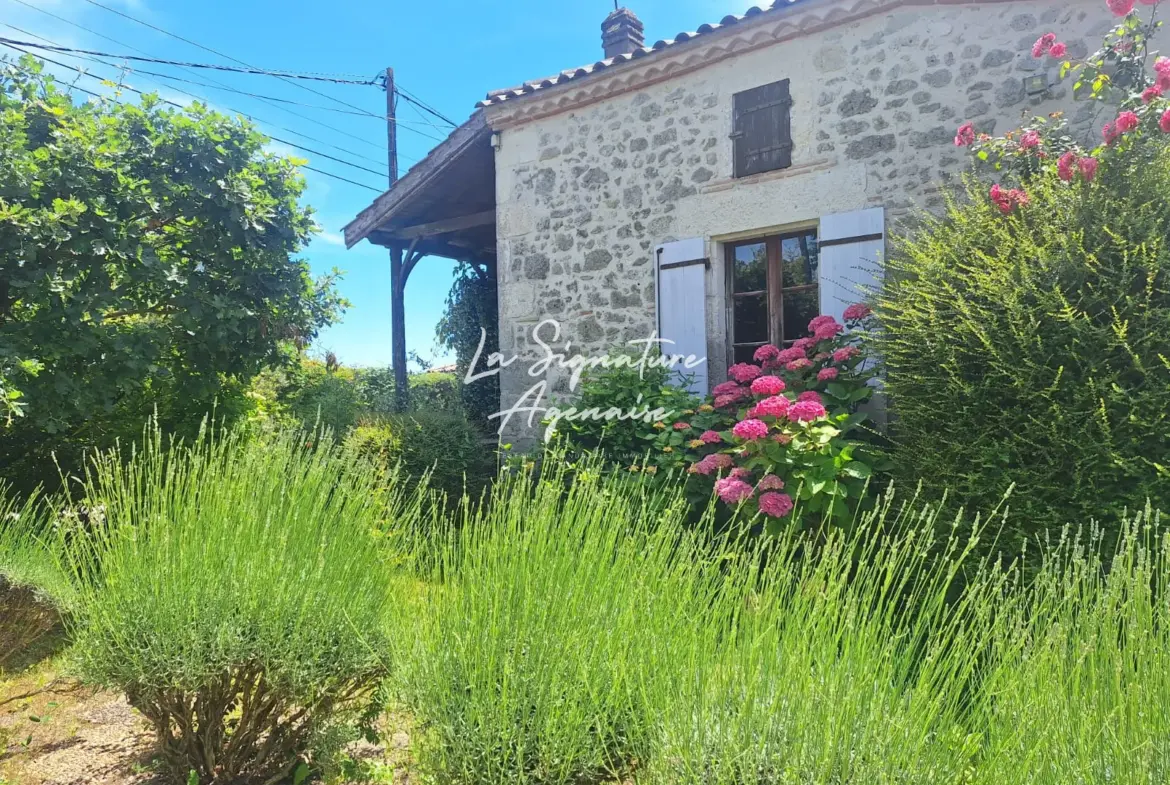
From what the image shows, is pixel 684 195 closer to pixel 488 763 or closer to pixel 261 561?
pixel 261 561

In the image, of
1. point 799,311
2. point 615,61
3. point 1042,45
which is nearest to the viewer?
point 1042,45

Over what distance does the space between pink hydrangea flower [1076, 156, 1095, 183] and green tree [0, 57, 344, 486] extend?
5.51 metres

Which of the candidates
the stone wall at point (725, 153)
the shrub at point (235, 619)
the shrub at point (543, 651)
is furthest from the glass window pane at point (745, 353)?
the shrub at point (235, 619)

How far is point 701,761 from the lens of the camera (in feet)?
5.37

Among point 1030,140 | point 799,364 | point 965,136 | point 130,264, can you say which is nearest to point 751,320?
point 799,364

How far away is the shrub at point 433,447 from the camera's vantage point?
6984mm

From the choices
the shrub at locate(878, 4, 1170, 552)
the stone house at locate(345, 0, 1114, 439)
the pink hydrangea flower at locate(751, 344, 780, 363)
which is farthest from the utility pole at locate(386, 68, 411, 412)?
the shrub at locate(878, 4, 1170, 552)

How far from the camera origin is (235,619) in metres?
2.40

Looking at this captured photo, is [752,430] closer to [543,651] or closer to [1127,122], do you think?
[543,651]

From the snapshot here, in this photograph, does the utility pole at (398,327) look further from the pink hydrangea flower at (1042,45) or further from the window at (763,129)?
the pink hydrangea flower at (1042,45)

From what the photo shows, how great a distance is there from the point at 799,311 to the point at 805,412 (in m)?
1.96

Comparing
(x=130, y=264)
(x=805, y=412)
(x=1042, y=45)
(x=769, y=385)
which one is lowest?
(x=805, y=412)

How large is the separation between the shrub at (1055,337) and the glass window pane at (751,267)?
1.94 meters

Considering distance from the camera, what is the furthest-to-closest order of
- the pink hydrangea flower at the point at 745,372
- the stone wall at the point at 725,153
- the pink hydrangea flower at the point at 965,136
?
the pink hydrangea flower at the point at 745,372 → the stone wall at the point at 725,153 → the pink hydrangea flower at the point at 965,136
